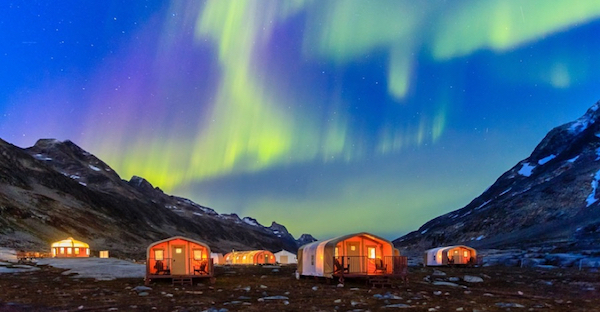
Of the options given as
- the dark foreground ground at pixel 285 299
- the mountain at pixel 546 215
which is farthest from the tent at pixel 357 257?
the mountain at pixel 546 215

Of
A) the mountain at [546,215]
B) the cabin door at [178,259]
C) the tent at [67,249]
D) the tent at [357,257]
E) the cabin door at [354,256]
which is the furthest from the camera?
the mountain at [546,215]

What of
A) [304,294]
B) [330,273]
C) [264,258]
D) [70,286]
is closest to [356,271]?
[330,273]

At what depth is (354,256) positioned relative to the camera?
41.2 metres

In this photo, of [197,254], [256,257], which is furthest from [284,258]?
[197,254]

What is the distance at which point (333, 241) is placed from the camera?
40.8 metres

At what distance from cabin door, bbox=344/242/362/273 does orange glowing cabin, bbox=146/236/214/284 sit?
11242 mm

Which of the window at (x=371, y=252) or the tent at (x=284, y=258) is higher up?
the window at (x=371, y=252)

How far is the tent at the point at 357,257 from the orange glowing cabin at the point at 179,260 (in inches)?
365

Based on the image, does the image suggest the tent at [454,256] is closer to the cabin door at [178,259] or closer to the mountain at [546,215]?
the mountain at [546,215]

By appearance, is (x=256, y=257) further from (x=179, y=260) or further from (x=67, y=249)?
(x=179, y=260)

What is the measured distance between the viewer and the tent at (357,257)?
40.2 metres

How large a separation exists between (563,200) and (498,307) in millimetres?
147605

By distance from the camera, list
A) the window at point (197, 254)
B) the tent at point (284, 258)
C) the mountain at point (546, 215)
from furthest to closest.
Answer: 1. the mountain at point (546, 215)
2. the tent at point (284, 258)
3. the window at point (197, 254)

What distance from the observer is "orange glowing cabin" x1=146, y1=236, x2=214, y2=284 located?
40.4 m
